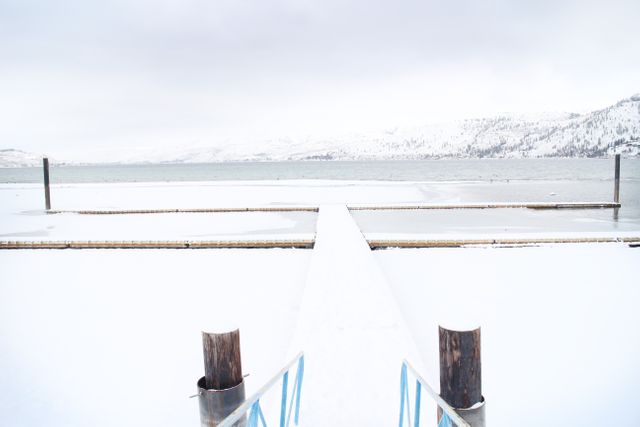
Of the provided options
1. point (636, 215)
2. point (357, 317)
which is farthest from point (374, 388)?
point (636, 215)

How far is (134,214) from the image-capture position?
1633 centimetres

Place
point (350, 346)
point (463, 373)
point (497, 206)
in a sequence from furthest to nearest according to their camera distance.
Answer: point (497, 206) → point (350, 346) → point (463, 373)

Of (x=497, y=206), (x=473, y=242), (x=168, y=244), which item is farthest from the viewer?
(x=497, y=206)

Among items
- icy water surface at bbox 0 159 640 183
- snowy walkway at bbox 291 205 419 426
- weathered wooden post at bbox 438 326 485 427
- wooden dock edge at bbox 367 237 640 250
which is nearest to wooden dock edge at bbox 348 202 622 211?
wooden dock edge at bbox 367 237 640 250

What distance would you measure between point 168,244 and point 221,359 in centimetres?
777

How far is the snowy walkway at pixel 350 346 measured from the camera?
314 cm

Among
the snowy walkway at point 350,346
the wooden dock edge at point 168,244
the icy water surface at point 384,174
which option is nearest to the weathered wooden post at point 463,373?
the snowy walkway at point 350,346

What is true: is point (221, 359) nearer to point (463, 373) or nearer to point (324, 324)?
point (463, 373)

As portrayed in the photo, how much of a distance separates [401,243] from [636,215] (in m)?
12.0

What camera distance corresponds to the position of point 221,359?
248 centimetres

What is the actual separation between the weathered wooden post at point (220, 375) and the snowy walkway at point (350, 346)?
762mm

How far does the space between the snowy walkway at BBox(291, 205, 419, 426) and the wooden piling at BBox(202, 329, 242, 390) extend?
0.83m

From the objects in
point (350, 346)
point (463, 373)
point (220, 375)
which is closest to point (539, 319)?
point (350, 346)

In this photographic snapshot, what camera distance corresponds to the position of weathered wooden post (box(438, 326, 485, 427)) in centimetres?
240
